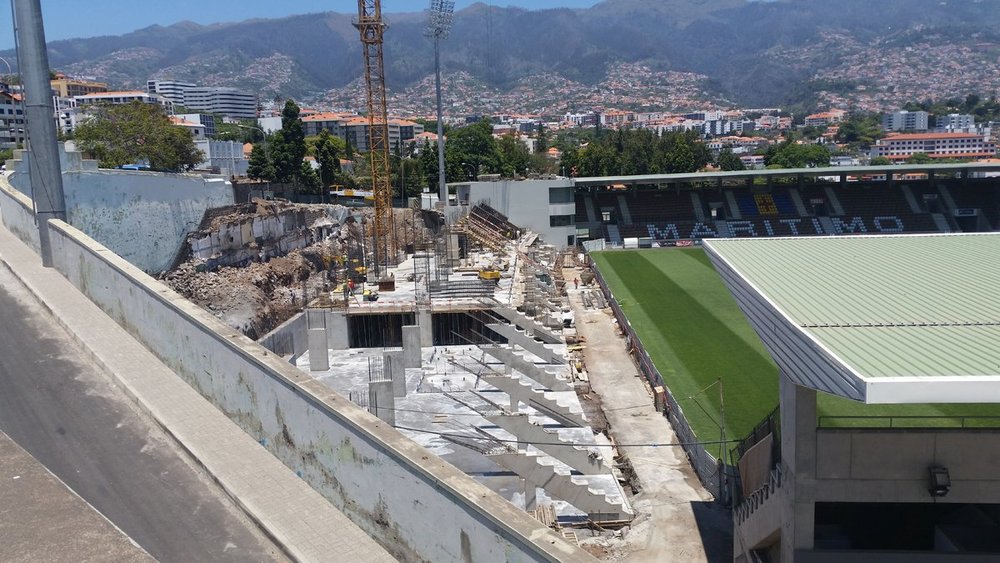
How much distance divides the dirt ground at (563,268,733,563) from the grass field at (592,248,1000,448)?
1.00 metres

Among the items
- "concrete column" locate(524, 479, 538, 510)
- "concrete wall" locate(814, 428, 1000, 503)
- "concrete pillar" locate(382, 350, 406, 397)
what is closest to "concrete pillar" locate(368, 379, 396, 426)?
"concrete pillar" locate(382, 350, 406, 397)

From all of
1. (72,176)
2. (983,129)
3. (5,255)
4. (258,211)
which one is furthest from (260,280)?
(983,129)

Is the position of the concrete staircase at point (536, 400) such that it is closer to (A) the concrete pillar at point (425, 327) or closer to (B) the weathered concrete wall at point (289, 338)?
(A) the concrete pillar at point (425, 327)

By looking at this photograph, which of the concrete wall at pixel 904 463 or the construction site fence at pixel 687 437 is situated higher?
the concrete wall at pixel 904 463

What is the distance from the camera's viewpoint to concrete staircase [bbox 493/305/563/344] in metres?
29.4

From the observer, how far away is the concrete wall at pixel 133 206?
23656mm

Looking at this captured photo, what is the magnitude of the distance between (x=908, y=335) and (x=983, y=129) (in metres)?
201

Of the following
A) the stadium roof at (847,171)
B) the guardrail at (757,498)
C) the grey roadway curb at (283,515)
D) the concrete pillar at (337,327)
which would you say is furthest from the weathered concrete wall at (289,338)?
the stadium roof at (847,171)

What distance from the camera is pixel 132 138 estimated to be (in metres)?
42.0

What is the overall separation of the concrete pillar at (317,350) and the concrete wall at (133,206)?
5.98 metres

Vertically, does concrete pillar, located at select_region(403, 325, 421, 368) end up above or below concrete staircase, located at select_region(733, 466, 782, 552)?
below

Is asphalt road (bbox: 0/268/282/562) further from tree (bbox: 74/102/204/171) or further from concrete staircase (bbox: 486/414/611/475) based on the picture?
tree (bbox: 74/102/204/171)

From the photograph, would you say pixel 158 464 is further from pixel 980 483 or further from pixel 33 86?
pixel 33 86

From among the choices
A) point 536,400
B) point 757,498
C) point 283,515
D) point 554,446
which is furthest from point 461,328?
point 283,515
